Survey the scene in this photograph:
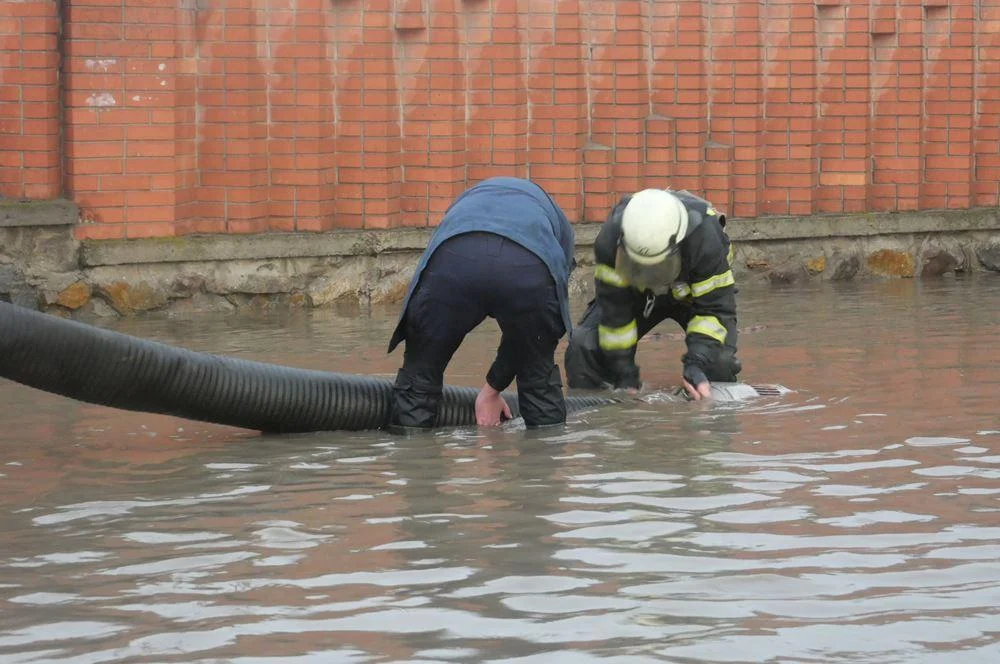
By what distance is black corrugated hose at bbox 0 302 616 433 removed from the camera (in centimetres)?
591

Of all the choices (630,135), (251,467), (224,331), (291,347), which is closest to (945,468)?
(251,467)

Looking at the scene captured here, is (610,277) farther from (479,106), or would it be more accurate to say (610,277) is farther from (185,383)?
(479,106)

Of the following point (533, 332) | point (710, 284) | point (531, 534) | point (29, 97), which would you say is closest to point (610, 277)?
point (710, 284)

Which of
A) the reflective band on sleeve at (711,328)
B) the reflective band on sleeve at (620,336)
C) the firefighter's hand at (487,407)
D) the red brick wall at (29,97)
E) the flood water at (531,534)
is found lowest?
the flood water at (531,534)

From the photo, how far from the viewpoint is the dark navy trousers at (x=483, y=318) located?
6.14 meters

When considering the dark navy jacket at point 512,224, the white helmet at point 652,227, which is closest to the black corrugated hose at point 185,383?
the dark navy jacket at point 512,224

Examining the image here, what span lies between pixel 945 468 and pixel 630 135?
5.90 metres

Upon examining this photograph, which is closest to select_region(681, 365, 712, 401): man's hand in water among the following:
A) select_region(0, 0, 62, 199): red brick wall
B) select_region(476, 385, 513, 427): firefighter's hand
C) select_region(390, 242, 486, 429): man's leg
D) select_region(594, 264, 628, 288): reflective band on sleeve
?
select_region(594, 264, 628, 288): reflective band on sleeve

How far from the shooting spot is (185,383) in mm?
6223

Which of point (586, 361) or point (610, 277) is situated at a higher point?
point (610, 277)

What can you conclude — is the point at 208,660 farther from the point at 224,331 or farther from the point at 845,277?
the point at 845,277

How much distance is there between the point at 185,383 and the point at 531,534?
2.13 meters

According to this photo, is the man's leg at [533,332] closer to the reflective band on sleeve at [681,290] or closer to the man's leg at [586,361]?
the reflective band on sleeve at [681,290]

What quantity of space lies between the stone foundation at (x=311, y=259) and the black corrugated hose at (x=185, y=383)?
3.59m
